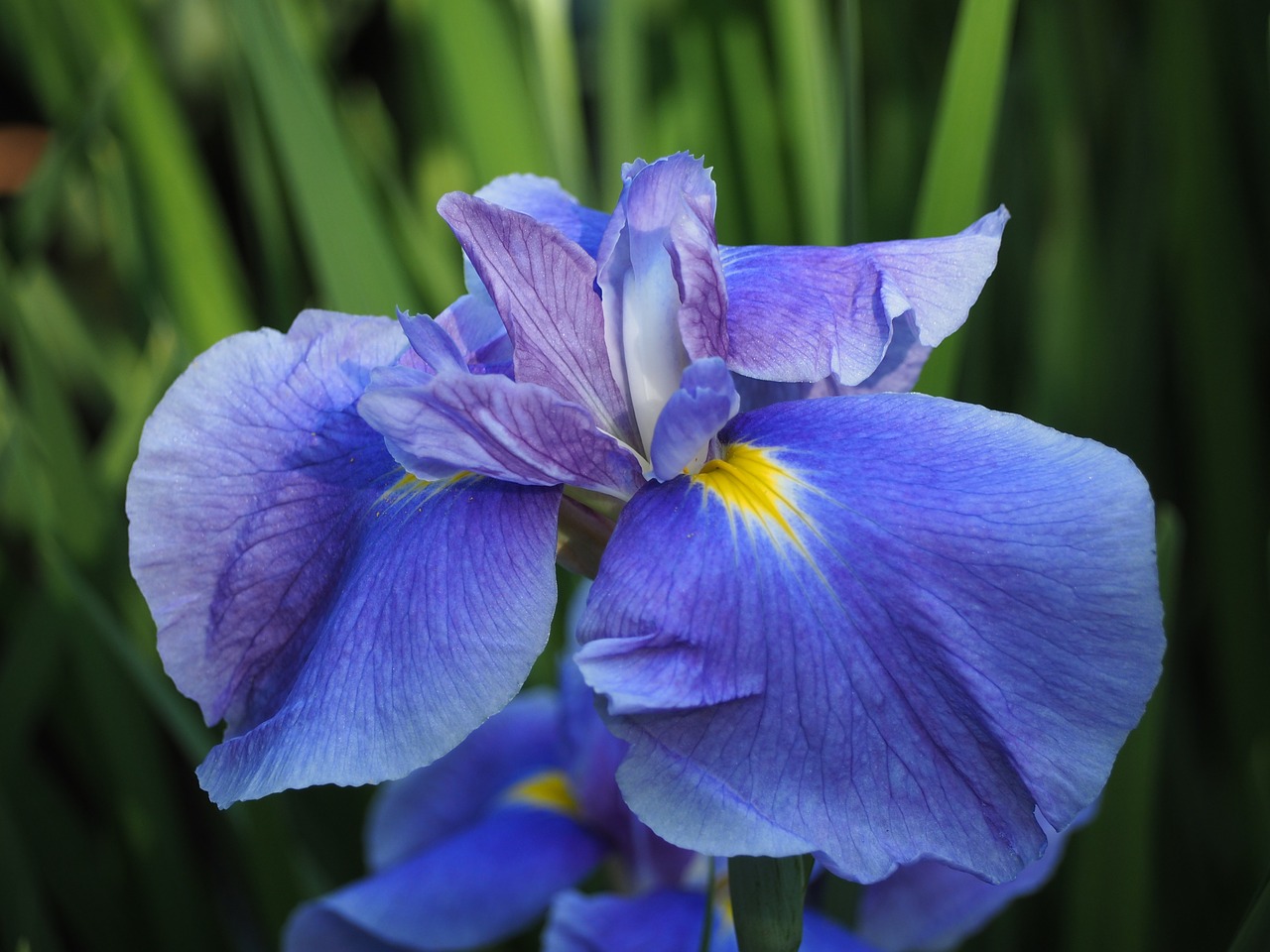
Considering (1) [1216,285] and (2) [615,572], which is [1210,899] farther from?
(2) [615,572]

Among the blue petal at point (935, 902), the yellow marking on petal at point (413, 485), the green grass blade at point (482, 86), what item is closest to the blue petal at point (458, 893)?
the blue petal at point (935, 902)

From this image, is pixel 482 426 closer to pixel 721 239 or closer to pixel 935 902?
pixel 935 902

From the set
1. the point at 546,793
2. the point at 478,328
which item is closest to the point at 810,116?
the point at 478,328

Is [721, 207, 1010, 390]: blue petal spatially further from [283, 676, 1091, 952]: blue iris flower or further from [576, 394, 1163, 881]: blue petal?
[283, 676, 1091, 952]: blue iris flower

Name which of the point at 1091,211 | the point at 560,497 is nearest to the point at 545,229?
A: the point at 560,497

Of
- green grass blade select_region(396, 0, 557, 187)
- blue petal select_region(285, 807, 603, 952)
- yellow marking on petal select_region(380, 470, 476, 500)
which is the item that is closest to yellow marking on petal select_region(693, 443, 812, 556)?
A: yellow marking on petal select_region(380, 470, 476, 500)
